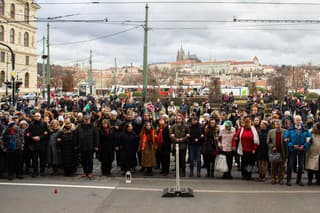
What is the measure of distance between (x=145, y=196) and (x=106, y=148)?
2.85 meters

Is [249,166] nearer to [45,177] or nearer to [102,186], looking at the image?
[102,186]

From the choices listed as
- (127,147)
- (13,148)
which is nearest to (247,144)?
(127,147)

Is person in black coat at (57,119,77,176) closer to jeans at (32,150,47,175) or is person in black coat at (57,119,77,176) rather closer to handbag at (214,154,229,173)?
jeans at (32,150,47,175)

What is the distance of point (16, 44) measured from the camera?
6531 cm

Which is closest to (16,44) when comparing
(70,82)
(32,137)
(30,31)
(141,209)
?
(30,31)

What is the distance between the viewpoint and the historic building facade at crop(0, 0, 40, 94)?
196 feet

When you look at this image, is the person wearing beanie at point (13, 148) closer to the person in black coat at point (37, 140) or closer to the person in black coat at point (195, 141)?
the person in black coat at point (37, 140)

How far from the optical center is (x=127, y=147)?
1056 centimetres

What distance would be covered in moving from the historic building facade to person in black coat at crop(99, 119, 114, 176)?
52.2 meters

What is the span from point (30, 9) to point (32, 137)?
6050 cm

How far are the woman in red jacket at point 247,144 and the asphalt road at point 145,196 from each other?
50 cm

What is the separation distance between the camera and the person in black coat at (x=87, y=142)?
10102 mm

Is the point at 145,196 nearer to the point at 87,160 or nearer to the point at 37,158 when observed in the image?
the point at 87,160

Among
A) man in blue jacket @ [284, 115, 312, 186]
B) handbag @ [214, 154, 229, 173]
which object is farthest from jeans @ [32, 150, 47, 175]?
man in blue jacket @ [284, 115, 312, 186]
